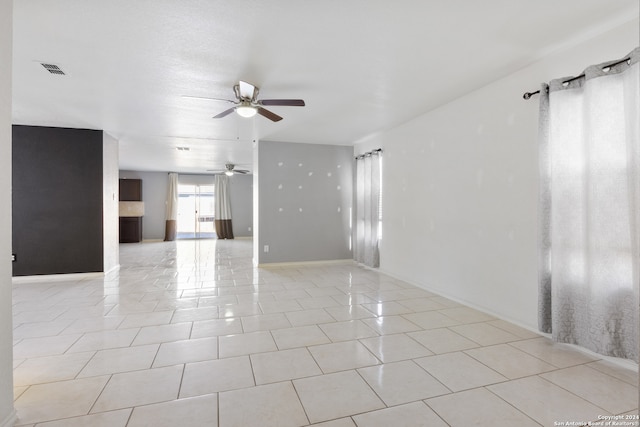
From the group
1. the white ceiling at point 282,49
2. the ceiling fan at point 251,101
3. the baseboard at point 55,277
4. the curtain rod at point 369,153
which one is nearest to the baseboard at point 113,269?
the baseboard at point 55,277

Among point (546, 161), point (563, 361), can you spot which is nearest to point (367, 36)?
point (546, 161)

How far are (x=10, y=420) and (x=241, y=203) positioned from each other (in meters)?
10.6

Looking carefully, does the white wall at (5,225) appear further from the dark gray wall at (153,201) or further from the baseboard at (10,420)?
the dark gray wall at (153,201)

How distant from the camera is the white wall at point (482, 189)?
115 inches

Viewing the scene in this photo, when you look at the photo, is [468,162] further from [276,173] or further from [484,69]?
[276,173]

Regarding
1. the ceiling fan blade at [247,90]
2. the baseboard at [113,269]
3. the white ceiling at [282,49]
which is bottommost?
the baseboard at [113,269]

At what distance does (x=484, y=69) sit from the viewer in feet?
10.1

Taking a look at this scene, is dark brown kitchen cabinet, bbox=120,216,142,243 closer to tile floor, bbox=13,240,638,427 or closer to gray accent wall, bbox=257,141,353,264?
gray accent wall, bbox=257,141,353,264

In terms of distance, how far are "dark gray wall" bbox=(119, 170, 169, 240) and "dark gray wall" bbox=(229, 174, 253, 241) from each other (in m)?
2.36

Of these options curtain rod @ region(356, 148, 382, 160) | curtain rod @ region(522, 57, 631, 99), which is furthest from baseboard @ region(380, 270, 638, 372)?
curtain rod @ region(356, 148, 382, 160)

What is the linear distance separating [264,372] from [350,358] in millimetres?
661

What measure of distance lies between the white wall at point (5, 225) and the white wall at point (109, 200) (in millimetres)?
4286

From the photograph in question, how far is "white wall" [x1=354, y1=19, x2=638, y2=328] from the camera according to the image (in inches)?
115

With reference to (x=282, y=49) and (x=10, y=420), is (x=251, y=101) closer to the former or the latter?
(x=282, y=49)
